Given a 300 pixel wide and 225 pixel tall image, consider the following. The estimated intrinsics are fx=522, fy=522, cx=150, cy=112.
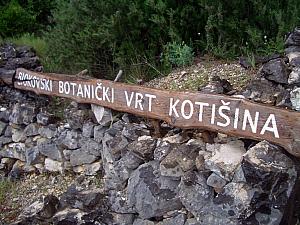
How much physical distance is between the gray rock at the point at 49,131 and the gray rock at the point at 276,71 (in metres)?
2.71

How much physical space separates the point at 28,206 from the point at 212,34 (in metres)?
2.66

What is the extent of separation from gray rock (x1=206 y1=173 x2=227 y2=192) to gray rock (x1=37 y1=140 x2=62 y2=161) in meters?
2.45

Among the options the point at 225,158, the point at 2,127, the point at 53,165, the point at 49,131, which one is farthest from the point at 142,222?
the point at 2,127

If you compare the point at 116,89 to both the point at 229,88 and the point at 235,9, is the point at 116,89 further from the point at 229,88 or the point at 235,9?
the point at 235,9

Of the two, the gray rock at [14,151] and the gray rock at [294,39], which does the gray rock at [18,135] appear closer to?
the gray rock at [14,151]

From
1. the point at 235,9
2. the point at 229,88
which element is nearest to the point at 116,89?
the point at 229,88

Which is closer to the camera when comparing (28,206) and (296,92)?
(296,92)

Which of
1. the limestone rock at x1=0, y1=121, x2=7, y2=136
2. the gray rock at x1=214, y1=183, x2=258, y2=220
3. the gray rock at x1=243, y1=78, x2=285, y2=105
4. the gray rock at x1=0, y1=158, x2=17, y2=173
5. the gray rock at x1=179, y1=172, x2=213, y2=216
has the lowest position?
the gray rock at x1=0, y1=158, x2=17, y2=173

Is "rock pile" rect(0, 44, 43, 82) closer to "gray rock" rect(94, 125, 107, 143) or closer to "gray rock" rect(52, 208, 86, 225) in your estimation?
"gray rock" rect(94, 125, 107, 143)

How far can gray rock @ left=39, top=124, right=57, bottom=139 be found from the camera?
5980 millimetres

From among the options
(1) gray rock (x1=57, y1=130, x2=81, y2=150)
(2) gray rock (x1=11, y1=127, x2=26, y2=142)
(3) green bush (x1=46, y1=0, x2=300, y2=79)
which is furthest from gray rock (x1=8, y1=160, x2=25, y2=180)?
(3) green bush (x1=46, y1=0, x2=300, y2=79)

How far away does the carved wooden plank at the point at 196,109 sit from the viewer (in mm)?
3631

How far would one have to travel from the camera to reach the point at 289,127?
3588 mm

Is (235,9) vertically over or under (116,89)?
over
